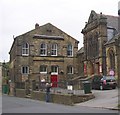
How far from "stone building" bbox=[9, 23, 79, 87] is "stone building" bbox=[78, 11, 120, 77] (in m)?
4.57

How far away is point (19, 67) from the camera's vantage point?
51125mm

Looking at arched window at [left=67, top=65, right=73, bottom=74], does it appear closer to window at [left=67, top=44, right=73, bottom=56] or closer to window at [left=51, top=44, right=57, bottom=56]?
window at [left=67, top=44, right=73, bottom=56]

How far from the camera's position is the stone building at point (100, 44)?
42.5m

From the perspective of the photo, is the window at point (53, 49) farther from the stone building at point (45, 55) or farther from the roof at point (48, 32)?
the roof at point (48, 32)

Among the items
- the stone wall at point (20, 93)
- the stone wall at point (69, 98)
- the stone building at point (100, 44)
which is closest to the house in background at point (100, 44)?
the stone building at point (100, 44)

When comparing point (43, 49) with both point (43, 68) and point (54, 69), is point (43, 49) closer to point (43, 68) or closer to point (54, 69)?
point (43, 68)

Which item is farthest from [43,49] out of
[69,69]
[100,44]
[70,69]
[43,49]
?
[100,44]

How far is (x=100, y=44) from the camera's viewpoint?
4491cm

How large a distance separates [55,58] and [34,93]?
1795cm

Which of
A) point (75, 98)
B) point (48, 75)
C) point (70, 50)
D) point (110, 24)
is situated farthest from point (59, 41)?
point (75, 98)

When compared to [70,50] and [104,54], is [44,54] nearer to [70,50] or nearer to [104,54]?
[70,50]

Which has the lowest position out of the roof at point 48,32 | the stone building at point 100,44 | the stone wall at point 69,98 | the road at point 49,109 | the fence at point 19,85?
the road at point 49,109

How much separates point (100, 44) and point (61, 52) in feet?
34.8

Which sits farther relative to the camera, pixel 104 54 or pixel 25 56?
pixel 25 56
